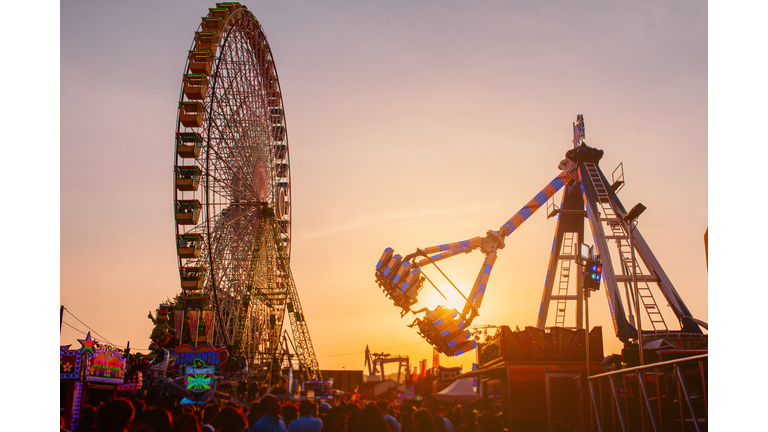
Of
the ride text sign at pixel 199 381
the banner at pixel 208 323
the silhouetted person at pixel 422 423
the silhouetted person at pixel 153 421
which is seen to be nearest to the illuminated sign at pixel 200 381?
the ride text sign at pixel 199 381

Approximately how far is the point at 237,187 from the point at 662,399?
24.6 m

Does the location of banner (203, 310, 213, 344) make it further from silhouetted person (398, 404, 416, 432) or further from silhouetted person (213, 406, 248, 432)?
silhouetted person (213, 406, 248, 432)

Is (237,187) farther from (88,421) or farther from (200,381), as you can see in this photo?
(88,421)

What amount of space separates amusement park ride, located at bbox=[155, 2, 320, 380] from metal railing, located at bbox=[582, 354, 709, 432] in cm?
1884

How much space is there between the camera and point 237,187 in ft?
104

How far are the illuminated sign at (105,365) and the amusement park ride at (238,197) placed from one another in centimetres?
981

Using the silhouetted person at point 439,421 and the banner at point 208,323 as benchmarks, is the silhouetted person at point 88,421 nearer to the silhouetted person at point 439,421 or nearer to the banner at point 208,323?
the silhouetted person at point 439,421

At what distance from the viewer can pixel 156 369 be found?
1931 centimetres

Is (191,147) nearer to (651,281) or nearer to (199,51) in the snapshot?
(199,51)

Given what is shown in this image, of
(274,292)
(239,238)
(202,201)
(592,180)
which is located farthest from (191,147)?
(592,180)

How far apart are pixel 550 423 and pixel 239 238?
2035 centimetres

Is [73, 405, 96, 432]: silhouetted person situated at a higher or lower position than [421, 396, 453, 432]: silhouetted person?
higher

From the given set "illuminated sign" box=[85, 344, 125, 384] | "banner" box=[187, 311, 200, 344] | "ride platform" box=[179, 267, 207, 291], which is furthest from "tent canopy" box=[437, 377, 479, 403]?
"illuminated sign" box=[85, 344, 125, 384]

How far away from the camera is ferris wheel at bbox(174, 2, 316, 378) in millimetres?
26672
